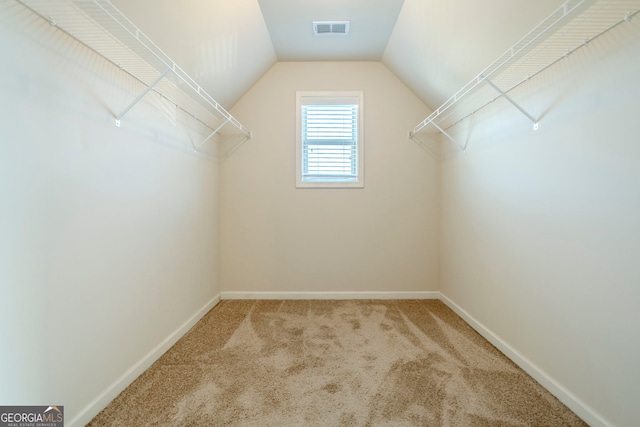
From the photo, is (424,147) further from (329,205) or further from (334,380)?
(334,380)

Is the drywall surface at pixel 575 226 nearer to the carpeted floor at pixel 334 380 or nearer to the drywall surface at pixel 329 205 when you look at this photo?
the carpeted floor at pixel 334 380

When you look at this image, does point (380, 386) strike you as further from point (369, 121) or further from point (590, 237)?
point (369, 121)

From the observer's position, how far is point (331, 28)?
2379mm

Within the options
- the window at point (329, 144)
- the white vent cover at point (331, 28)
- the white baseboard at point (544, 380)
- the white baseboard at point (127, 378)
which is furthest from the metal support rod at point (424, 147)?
→ the white baseboard at point (127, 378)

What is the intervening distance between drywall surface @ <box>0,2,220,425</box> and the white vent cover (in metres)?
1.44

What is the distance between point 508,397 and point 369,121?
2.53m

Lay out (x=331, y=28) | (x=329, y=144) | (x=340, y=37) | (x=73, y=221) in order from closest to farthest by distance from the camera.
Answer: (x=73, y=221) → (x=331, y=28) → (x=340, y=37) → (x=329, y=144)

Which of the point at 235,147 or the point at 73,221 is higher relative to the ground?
the point at 235,147

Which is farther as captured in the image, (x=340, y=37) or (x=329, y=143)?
(x=329, y=143)

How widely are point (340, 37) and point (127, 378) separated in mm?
2984

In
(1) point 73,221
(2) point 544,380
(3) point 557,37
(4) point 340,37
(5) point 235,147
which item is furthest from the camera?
(5) point 235,147

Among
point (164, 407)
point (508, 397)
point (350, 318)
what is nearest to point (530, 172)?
point (508, 397)

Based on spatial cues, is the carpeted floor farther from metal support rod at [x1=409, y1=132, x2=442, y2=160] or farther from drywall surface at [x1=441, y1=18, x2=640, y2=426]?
metal support rod at [x1=409, y1=132, x2=442, y2=160]

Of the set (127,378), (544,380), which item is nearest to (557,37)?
(544,380)
